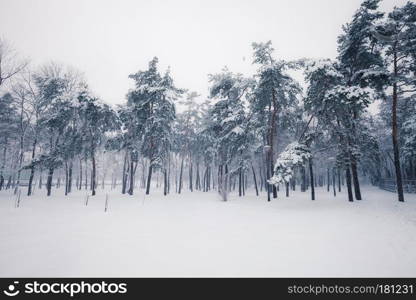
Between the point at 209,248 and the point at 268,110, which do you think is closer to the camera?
the point at 209,248

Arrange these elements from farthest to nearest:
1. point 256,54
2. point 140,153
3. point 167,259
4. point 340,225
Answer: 1. point 140,153
2. point 256,54
3. point 340,225
4. point 167,259

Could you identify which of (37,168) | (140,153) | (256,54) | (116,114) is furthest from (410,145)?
(37,168)

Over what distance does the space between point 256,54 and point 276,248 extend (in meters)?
18.2

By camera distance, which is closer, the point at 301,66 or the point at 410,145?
the point at 301,66

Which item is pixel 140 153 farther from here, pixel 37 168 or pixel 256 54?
pixel 256 54

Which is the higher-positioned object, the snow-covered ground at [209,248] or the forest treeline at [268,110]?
the forest treeline at [268,110]

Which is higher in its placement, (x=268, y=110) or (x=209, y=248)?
(x=268, y=110)

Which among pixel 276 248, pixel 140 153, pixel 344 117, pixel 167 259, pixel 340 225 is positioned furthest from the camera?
pixel 140 153

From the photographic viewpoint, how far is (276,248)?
7.36 metres

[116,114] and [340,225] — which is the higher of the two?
[116,114]

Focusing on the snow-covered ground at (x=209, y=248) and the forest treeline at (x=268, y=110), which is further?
the forest treeline at (x=268, y=110)

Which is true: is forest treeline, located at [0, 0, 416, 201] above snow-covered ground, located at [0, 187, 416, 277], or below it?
above

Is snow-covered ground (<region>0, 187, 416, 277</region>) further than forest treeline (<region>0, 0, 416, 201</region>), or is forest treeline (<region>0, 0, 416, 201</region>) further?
forest treeline (<region>0, 0, 416, 201</region>)

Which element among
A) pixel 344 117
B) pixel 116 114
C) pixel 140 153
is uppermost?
pixel 116 114
